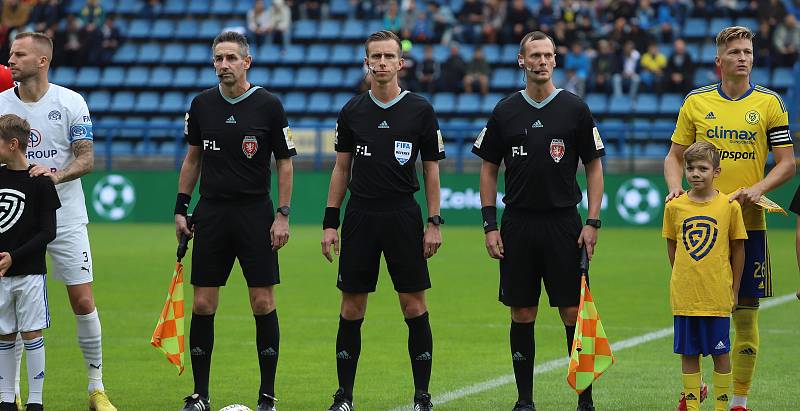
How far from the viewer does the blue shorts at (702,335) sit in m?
7.05

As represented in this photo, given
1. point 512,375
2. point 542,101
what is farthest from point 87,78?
point 542,101

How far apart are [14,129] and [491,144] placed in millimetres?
2747

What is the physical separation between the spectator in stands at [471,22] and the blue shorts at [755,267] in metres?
21.1

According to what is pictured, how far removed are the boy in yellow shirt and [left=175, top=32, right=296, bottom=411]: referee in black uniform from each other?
92.4 inches

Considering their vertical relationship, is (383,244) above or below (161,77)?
below

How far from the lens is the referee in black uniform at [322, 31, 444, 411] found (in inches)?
298

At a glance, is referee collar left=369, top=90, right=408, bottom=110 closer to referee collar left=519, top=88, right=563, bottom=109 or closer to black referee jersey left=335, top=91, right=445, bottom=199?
black referee jersey left=335, top=91, right=445, bottom=199

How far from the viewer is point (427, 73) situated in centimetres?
2670

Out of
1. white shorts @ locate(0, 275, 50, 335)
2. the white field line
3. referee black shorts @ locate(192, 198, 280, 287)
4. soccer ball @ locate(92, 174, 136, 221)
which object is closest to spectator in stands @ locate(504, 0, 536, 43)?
soccer ball @ locate(92, 174, 136, 221)

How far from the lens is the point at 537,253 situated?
24.6 feet

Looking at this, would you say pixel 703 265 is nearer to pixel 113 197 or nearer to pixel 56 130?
pixel 56 130

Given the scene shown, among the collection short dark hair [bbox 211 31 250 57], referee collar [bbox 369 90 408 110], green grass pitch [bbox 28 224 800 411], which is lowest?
green grass pitch [bbox 28 224 800 411]

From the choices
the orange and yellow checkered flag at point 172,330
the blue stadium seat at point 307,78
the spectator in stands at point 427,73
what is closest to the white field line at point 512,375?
the orange and yellow checkered flag at point 172,330

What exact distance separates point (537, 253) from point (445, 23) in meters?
21.2
